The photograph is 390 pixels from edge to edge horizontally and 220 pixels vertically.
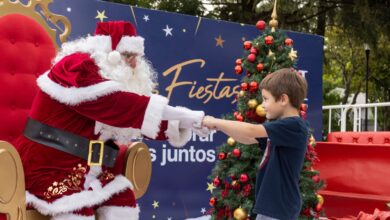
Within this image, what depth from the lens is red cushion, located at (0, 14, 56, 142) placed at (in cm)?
288

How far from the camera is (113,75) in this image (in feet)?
8.95

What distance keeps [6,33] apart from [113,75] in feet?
2.29

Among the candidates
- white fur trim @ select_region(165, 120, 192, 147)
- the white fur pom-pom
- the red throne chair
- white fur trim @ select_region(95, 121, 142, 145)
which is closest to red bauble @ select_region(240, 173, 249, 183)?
the red throne chair

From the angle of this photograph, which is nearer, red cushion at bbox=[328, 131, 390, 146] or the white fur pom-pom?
the white fur pom-pom

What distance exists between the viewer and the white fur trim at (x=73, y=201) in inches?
99.6

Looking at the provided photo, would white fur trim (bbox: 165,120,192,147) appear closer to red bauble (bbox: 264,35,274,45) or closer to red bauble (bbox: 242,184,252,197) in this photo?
red bauble (bbox: 242,184,252,197)

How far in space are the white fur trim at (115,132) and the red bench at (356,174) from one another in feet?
11.8

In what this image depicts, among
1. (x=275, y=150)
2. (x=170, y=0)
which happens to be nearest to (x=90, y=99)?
(x=275, y=150)

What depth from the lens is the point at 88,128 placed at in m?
2.73

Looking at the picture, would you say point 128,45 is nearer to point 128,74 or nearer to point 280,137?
point 128,74

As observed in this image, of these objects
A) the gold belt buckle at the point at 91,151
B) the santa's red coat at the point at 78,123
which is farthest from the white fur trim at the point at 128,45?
the gold belt buckle at the point at 91,151

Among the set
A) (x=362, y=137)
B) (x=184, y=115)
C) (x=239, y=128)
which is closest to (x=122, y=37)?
(x=184, y=115)

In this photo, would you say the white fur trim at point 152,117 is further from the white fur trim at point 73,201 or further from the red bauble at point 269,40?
the red bauble at point 269,40

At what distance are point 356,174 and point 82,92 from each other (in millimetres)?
4318
